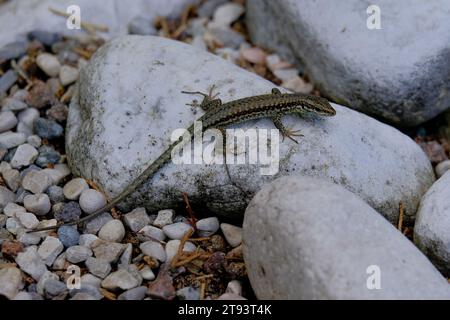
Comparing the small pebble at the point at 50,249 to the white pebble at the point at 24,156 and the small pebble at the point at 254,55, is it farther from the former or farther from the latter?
the small pebble at the point at 254,55

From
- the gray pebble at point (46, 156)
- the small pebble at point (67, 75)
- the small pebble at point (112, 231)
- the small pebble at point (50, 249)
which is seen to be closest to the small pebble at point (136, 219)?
the small pebble at point (112, 231)

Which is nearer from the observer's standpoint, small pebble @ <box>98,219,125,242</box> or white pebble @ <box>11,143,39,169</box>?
small pebble @ <box>98,219,125,242</box>

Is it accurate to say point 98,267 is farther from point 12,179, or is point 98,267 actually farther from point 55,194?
point 12,179

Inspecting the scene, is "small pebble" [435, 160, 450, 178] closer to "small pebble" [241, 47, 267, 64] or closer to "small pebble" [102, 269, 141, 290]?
"small pebble" [241, 47, 267, 64]

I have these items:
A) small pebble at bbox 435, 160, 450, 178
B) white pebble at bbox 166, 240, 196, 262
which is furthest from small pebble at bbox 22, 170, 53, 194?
small pebble at bbox 435, 160, 450, 178

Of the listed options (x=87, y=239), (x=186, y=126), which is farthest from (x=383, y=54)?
(x=87, y=239)

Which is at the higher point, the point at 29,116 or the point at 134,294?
the point at 29,116

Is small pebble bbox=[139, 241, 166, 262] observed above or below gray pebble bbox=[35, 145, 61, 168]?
below
